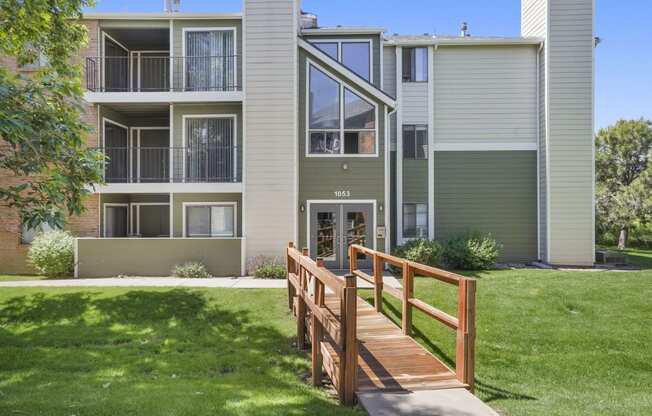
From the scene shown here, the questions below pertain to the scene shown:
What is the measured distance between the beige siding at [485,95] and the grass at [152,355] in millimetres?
10022

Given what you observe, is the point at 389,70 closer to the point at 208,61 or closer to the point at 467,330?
the point at 208,61

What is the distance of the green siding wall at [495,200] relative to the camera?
15867 millimetres

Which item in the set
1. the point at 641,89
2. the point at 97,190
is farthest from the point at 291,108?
the point at 641,89

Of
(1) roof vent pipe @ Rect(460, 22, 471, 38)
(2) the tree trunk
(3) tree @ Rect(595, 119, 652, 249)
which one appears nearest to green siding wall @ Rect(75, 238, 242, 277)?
(1) roof vent pipe @ Rect(460, 22, 471, 38)

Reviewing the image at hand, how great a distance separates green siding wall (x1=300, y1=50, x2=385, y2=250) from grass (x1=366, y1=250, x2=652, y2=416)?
3.99 metres

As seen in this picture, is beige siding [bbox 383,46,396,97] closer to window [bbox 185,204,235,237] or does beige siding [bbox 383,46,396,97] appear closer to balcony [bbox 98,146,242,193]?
balcony [bbox 98,146,242,193]

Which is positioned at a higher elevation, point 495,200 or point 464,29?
point 464,29

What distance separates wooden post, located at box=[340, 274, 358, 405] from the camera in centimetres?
441

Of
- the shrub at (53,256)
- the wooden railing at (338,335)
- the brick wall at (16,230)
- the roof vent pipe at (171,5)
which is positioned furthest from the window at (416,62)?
the shrub at (53,256)

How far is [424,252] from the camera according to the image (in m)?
13.7

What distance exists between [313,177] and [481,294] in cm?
676

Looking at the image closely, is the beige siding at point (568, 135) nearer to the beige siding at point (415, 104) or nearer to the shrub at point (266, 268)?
the beige siding at point (415, 104)

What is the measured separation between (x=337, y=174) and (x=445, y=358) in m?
8.49

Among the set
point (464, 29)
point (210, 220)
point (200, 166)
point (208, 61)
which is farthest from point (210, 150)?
point (464, 29)
